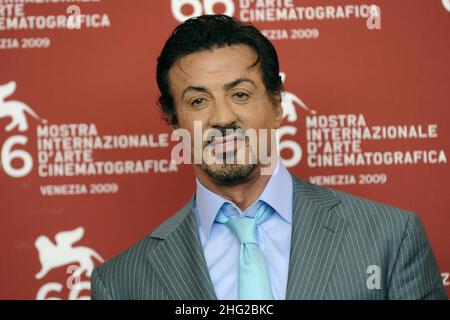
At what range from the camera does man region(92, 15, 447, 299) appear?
6.31 feet

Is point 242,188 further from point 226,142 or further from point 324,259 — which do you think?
point 324,259

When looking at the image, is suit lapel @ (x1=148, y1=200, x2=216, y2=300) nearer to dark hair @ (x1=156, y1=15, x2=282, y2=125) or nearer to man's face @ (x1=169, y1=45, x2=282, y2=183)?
man's face @ (x1=169, y1=45, x2=282, y2=183)

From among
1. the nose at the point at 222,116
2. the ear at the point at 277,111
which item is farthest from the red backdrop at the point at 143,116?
the nose at the point at 222,116

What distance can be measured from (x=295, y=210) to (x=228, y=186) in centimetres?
18

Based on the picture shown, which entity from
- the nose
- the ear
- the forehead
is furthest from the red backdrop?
the nose

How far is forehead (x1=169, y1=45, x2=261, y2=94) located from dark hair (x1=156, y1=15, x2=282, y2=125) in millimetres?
16

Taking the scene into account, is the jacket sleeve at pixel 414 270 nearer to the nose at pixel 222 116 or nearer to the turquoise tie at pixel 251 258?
the turquoise tie at pixel 251 258

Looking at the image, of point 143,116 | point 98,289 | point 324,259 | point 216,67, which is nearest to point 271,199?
point 324,259

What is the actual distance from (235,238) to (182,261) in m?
0.15

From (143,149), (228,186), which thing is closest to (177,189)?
(143,149)

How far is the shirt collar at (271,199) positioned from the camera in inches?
81.3

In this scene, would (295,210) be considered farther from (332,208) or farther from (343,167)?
(343,167)

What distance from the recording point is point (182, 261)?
2037 mm

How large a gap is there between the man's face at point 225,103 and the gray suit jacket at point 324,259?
17 cm
